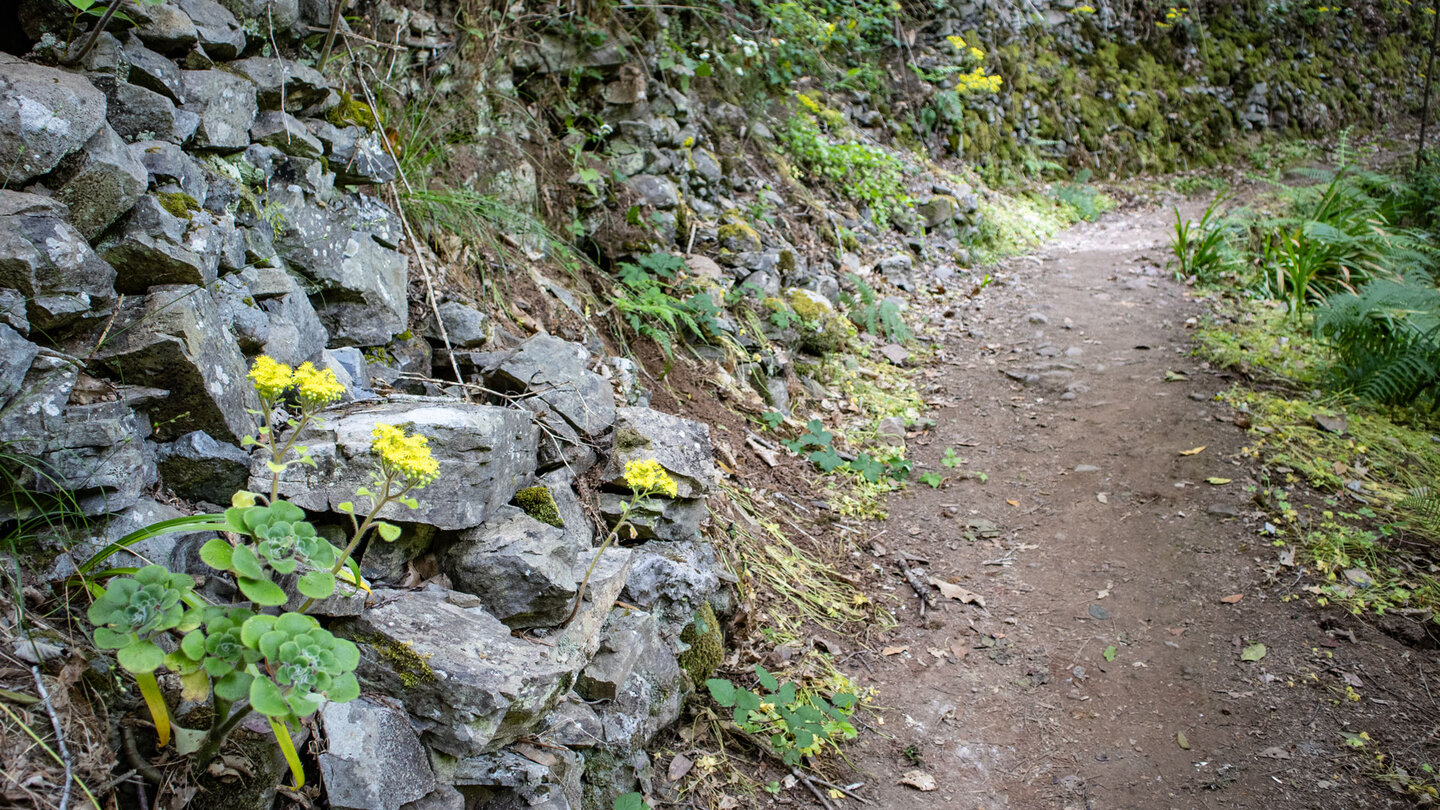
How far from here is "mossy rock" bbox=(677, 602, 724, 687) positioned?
284 cm

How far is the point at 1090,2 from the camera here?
12594 mm

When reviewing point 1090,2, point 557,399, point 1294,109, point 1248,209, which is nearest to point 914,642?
point 557,399

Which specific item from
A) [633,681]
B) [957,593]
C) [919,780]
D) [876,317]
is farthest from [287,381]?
[876,317]

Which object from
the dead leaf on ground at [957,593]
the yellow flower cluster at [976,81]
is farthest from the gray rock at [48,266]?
the yellow flower cluster at [976,81]

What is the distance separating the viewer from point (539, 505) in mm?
2574

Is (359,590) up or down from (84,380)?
down

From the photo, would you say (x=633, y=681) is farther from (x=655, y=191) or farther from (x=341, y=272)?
(x=655, y=191)

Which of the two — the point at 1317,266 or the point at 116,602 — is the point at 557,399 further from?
the point at 1317,266

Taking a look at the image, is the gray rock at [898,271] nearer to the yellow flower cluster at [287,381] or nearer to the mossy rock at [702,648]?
the mossy rock at [702,648]

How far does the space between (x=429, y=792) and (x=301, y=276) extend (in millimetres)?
1808

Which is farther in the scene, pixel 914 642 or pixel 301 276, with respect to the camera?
pixel 914 642

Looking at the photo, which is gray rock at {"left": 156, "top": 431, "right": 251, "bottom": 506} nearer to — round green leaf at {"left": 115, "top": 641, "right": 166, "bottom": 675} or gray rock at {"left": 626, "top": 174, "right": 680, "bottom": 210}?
round green leaf at {"left": 115, "top": 641, "right": 166, "bottom": 675}

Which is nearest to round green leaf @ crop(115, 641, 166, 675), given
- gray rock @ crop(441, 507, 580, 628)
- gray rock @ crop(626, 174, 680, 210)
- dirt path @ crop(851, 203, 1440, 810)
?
gray rock @ crop(441, 507, 580, 628)

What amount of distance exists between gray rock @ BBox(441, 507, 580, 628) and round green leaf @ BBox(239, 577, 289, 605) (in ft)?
2.87
